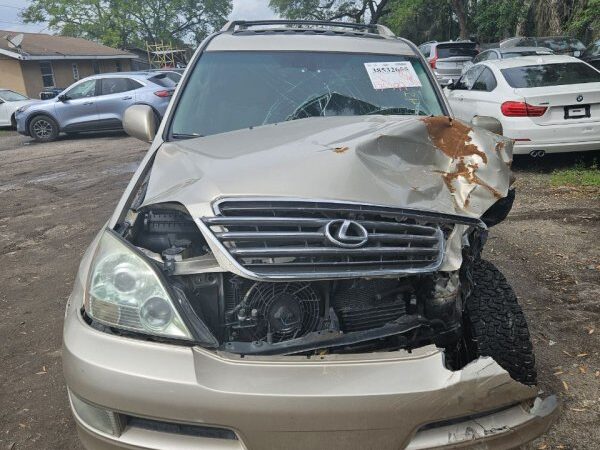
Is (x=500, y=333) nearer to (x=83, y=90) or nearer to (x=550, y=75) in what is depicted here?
(x=550, y=75)

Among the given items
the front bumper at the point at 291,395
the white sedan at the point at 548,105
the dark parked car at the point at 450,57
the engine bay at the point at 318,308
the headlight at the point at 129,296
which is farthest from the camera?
the dark parked car at the point at 450,57

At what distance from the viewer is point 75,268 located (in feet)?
A: 15.5

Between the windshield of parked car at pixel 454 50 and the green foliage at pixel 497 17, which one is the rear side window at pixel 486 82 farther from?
the green foliage at pixel 497 17

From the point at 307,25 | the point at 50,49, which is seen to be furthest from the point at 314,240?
the point at 50,49

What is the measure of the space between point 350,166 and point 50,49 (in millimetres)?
32271

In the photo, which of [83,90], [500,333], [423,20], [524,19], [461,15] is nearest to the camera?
[500,333]

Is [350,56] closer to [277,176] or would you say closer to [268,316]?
[277,176]

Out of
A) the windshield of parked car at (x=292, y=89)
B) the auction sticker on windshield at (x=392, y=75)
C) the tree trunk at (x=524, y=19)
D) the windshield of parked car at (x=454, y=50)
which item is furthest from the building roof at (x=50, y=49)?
the auction sticker on windshield at (x=392, y=75)

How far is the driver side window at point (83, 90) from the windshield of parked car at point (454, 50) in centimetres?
1042

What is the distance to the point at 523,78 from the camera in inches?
289

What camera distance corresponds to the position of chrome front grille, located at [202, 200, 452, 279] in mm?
1845

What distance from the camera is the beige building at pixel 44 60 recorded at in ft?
90.8

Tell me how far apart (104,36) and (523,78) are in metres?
45.2

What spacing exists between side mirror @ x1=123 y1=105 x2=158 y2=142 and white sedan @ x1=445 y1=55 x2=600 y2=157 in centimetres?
496
